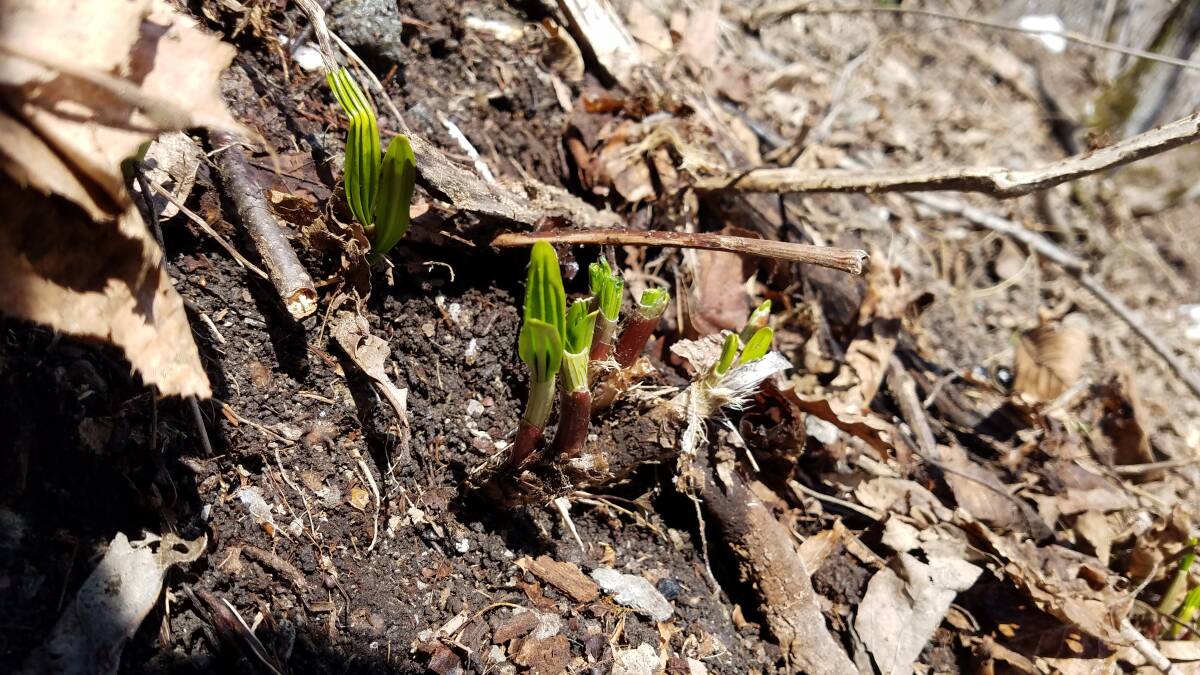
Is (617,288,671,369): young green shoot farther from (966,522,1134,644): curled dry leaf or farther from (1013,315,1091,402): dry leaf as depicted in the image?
(1013,315,1091,402): dry leaf

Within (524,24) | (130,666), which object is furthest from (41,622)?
(524,24)

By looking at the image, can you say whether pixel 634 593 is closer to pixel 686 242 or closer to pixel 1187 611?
pixel 686 242

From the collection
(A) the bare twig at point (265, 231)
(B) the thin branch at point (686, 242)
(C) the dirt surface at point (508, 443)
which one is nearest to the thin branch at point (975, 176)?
(C) the dirt surface at point (508, 443)

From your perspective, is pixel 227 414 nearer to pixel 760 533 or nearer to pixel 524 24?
pixel 760 533

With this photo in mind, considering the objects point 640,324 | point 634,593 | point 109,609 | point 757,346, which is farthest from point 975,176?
point 109,609

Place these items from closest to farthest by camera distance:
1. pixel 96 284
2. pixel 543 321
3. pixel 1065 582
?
1. pixel 96 284
2. pixel 543 321
3. pixel 1065 582

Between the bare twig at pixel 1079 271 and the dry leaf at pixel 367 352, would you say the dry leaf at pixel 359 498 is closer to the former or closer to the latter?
the dry leaf at pixel 367 352

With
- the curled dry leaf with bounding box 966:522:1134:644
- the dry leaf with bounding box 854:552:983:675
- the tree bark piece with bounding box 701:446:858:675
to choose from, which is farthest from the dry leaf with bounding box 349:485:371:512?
the curled dry leaf with bounding box 966:522:1134:644
